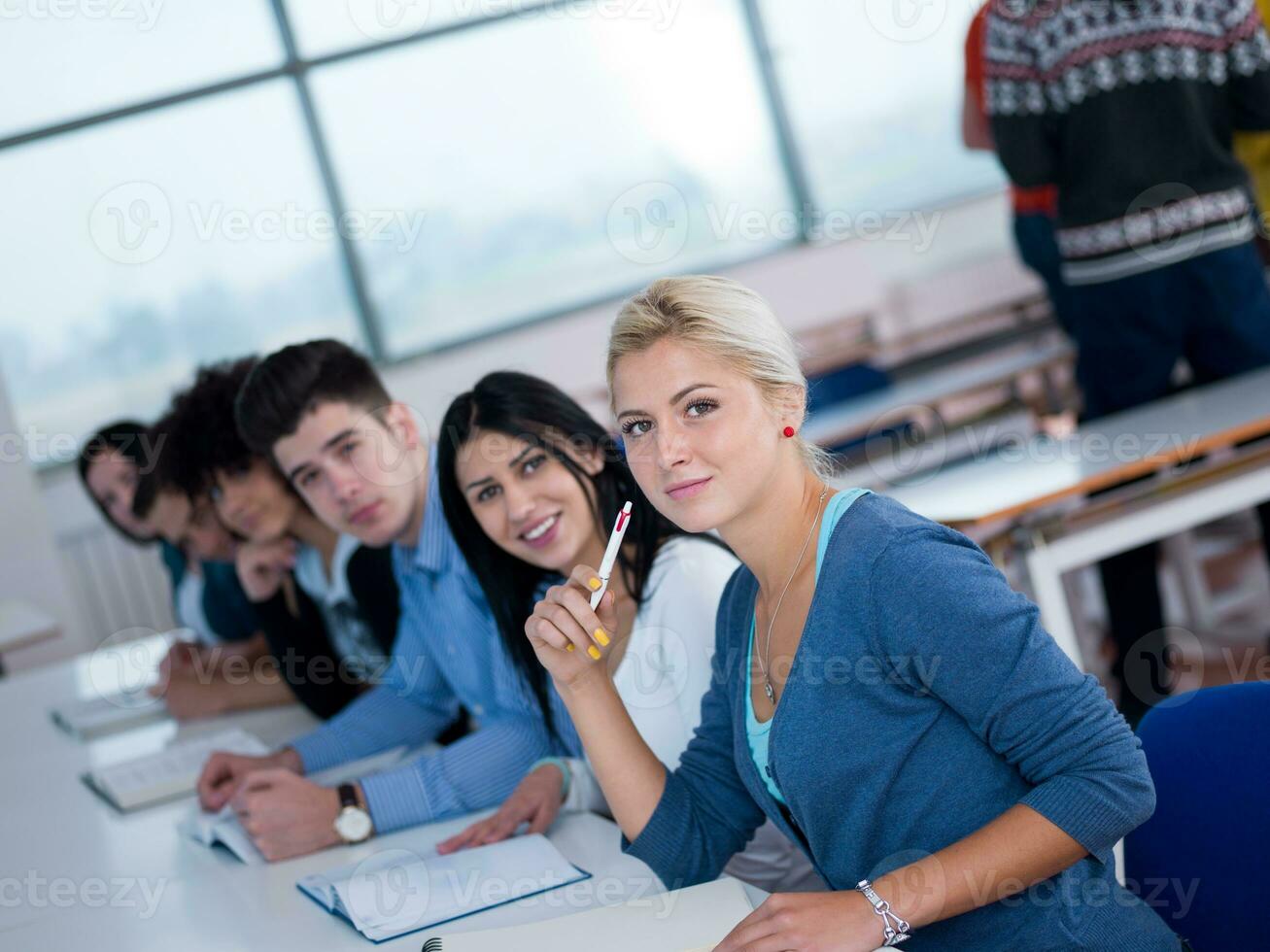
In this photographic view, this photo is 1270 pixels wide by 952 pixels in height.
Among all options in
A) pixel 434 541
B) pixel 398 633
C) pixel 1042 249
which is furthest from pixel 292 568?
pixel 1042 249

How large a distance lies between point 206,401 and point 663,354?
57.4 inches

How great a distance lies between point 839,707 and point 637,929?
27 cm

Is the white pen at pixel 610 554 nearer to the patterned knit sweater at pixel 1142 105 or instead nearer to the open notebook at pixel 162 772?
the open notebook at pixel 162 772

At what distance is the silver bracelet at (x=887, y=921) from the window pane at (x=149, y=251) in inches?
202

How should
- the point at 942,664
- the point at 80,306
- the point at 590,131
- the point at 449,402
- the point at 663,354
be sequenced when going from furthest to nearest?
1. the point at 590,131
2. the point at 80,306
3. the point at 449,402
4. the point at 663,354
5. the point at 942,664

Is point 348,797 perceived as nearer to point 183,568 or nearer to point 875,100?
point 183,568

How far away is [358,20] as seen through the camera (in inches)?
236

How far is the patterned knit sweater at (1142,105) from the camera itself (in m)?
2.88

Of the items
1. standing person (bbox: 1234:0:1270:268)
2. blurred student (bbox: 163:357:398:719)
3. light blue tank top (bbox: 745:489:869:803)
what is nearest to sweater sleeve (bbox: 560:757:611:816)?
light blue tank top (bbox: 745:489:869:803)

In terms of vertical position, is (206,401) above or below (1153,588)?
above

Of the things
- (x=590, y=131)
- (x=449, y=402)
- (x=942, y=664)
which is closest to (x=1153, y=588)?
(x=449, y=402)

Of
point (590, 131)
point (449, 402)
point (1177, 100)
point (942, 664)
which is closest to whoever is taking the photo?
point (942, 664)

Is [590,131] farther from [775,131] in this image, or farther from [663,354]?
[663,354]

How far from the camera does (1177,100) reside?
2.92m
